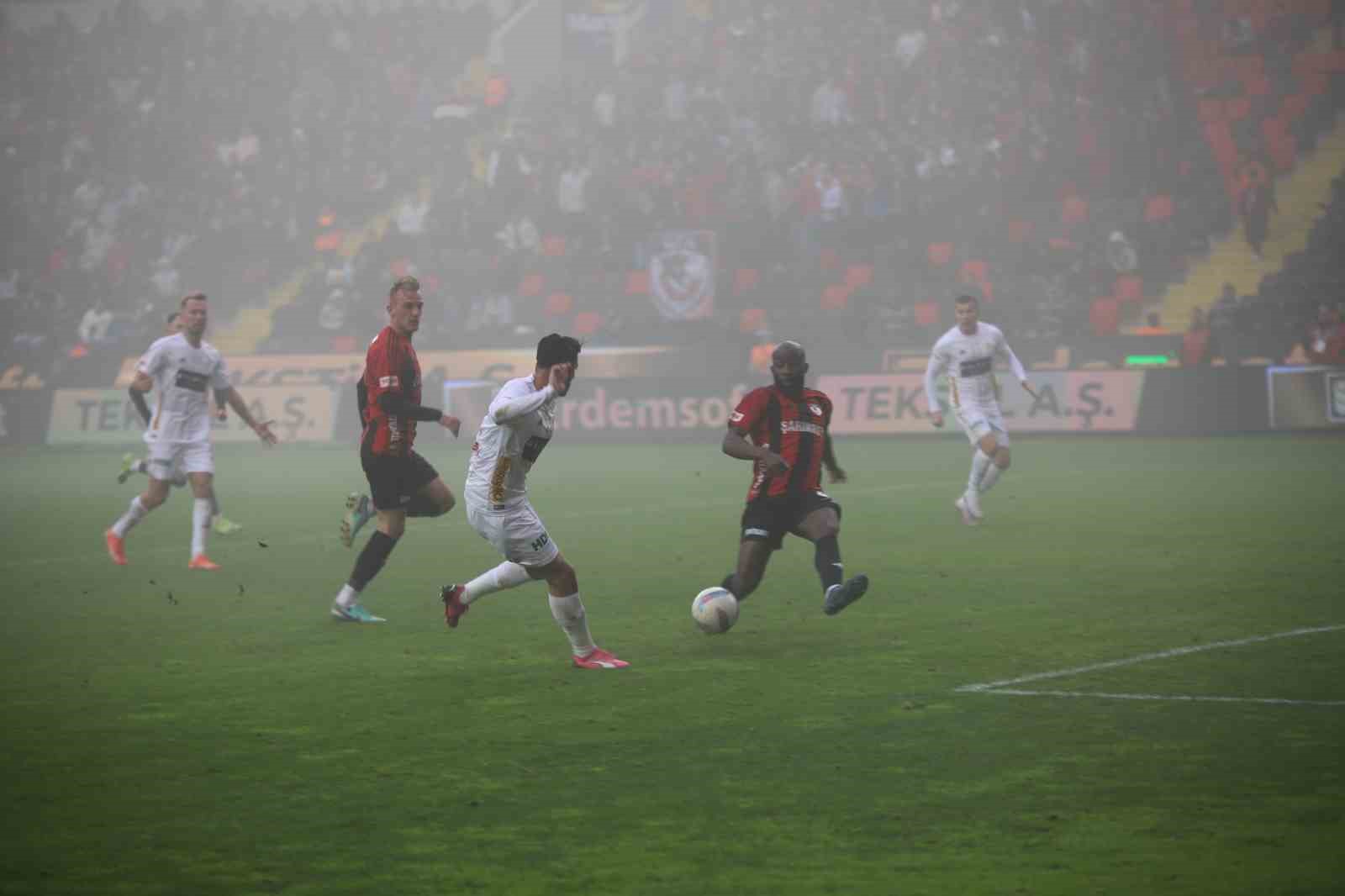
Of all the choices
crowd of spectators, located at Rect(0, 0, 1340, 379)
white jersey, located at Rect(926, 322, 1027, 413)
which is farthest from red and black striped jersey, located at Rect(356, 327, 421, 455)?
crowd of spectators, located at Rect(0, 0, 1340, 379)

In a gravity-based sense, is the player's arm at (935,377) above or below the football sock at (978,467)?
above

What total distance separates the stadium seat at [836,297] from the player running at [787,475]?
22827 mm

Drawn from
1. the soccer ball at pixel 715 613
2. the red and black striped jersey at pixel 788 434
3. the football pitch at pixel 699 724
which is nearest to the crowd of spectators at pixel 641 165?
the football pitch at pixel 699 724

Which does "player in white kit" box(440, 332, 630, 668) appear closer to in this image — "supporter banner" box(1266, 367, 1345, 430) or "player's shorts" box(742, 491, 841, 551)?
"player's shorts" box(742, 491, 841, 551)

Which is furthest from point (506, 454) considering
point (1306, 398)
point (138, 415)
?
point (138, 415)

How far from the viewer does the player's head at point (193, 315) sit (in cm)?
1477

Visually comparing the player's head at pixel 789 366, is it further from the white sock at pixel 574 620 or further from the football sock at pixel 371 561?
the football sock at pixel 371 561

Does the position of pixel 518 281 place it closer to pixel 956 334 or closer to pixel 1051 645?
pixel 956 334

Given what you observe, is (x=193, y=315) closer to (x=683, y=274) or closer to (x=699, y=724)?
(x=699, y=724)

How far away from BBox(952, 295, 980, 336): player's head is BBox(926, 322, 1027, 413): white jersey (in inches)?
2.8

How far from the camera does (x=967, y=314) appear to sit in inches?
724

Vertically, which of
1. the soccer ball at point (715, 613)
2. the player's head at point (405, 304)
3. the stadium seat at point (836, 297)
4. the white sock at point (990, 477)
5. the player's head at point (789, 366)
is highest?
the stadium seat at point (836, 297)

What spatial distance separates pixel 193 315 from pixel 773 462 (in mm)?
6400

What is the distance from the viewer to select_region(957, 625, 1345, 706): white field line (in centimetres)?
833
